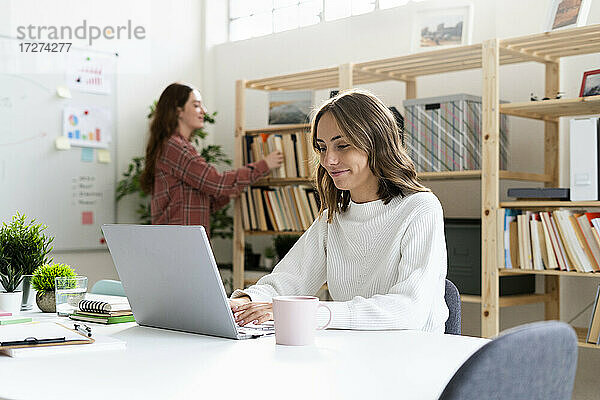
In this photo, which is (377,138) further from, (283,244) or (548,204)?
(283,244)

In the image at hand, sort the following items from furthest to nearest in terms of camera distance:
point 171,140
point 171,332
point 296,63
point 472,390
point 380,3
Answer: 1. point 296,63
2. point 380,3
3. point 171,140
4. point 171,332
5. point 472,390

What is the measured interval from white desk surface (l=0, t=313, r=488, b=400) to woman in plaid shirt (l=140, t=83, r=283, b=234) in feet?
8.05

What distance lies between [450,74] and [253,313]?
253 cm

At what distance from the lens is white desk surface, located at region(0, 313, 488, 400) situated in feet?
3.17

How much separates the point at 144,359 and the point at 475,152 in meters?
2.33

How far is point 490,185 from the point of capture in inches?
120

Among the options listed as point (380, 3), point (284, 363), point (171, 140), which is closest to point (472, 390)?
point (284, 363)

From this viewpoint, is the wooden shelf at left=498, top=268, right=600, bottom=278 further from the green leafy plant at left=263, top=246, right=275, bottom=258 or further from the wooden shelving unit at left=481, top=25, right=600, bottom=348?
the green leafy plant at left=263, top=246, right=275, bottom=258

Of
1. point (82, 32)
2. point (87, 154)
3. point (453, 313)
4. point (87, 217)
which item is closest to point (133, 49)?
point (82, 32)

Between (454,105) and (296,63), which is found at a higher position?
(296,63)

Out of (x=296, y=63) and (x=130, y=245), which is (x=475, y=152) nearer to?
(x=296, y=63)

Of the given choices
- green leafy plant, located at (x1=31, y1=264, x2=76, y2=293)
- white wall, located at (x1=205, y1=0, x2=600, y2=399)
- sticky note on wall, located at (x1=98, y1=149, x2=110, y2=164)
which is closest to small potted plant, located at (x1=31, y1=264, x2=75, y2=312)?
green leafy plant, located at (x1=31, y1=264, x2=76, y2=293)

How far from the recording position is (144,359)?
46.7 inches

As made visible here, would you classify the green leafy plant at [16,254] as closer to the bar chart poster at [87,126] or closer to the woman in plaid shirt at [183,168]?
the woman in plaid shirt at [183,168]
